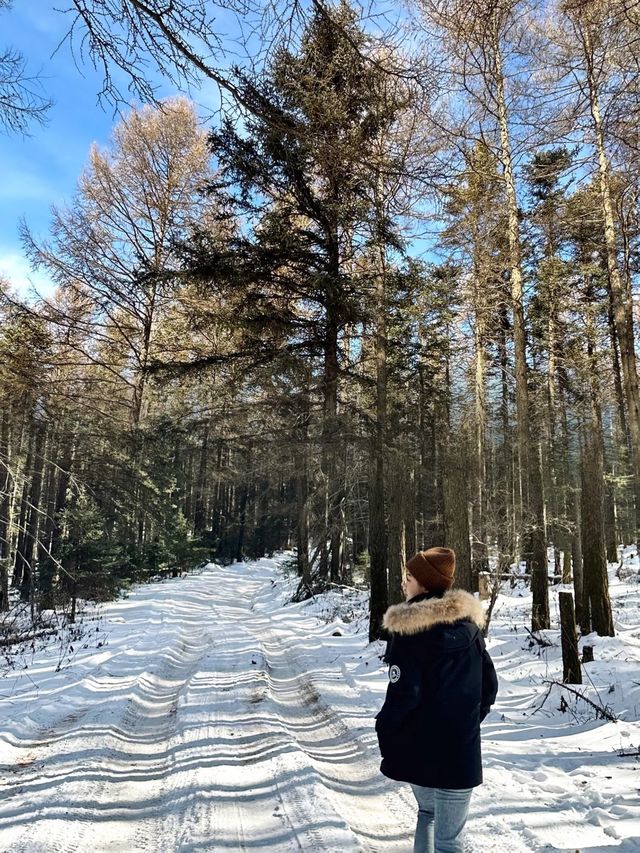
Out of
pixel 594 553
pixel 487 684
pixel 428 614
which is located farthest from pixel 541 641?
pixel 428 614

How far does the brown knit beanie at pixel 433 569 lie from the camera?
2.81 meters

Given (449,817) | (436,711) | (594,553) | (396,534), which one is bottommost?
(449,817)

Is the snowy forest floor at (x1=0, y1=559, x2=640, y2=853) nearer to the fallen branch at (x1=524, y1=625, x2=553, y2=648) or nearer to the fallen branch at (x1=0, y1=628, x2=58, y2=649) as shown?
the fallen branch at (x1=524, y1=625, x2=553, y2=648)

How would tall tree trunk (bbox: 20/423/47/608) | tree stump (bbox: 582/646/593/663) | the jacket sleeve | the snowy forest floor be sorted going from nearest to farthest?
the jacket sleeve, the snowy forest floor, tree stump (bbox: 582/646/593/663), tall tree trunk (bbox: 20/423/47/608)

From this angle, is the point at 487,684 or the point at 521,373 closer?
the point at 487,684

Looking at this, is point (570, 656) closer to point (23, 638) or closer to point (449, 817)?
point (449, 817)

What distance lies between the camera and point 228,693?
6.77 meters

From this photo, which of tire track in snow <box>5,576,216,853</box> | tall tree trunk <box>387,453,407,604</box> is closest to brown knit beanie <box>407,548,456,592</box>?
tire track in snow <box>5,576,216,853</box>

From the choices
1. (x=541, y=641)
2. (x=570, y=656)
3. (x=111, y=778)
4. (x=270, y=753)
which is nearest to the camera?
(x=111, y=778)

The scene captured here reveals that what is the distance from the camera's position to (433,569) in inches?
112

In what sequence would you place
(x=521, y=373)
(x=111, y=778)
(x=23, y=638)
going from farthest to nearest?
1. (x=521, y=373)
2. (x=23, y=638)
3. (x=111, y=778)

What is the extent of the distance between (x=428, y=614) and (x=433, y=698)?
15.6 inches

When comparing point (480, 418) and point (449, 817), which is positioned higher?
point (480, 418)

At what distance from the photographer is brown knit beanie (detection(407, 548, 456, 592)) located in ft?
9.22
